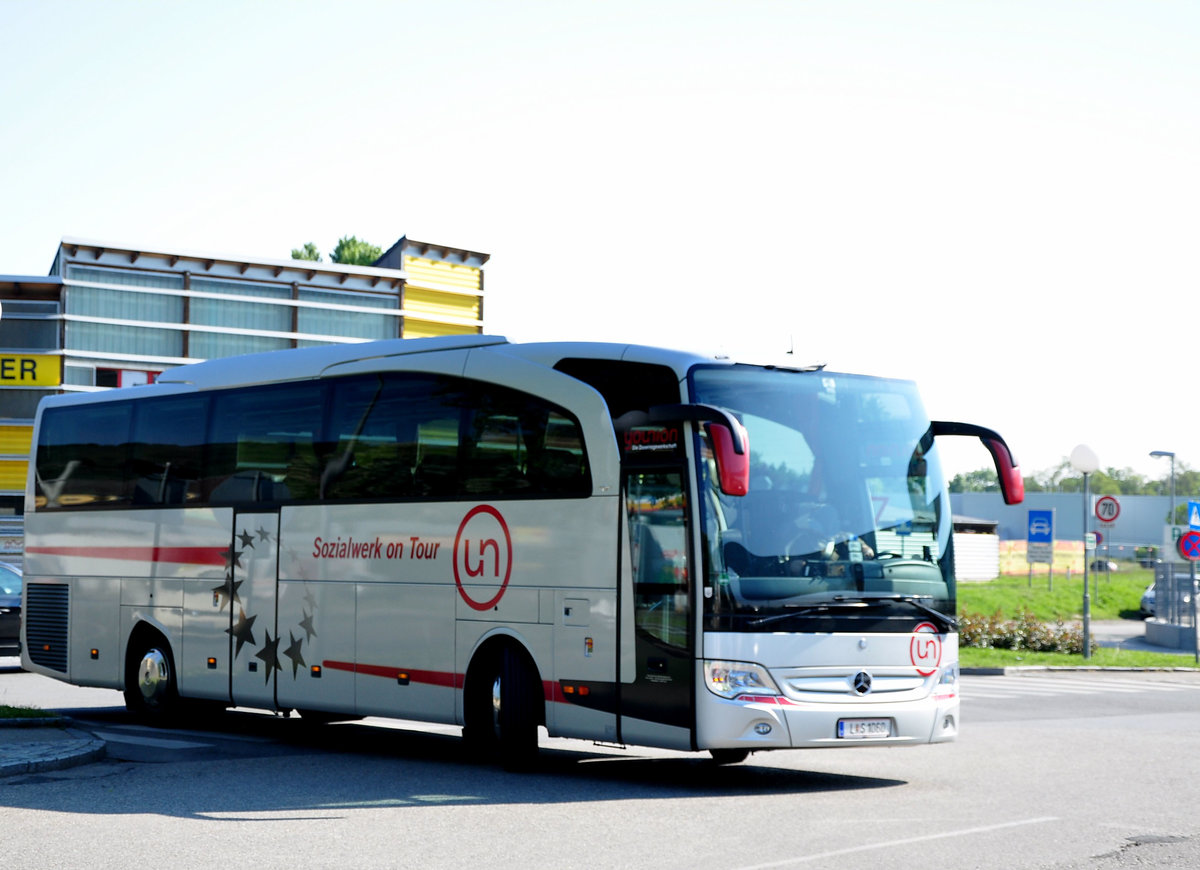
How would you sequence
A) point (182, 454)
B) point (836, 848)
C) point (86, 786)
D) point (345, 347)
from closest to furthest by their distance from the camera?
point (836, 848) < point (86, 786) < point (345, 347) < point (182, 454)

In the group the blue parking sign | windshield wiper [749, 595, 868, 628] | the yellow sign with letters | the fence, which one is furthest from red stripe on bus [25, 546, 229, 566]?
the fence

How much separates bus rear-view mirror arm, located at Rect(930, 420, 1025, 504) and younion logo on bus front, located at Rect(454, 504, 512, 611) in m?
3.74

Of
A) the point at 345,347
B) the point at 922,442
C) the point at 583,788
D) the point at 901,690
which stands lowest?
the point at 583,788

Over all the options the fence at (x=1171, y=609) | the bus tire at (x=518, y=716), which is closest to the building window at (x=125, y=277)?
the fence at (x=1171, y=609)

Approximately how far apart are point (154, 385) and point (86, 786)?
22.3ft

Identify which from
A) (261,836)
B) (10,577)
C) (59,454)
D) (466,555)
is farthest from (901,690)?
(10,577)

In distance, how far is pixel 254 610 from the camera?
15.2m

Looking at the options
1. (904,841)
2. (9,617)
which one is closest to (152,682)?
(9,617)

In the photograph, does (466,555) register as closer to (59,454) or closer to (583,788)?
(583,788)

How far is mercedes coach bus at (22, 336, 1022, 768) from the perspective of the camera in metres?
11.1

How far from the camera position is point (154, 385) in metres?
17.0

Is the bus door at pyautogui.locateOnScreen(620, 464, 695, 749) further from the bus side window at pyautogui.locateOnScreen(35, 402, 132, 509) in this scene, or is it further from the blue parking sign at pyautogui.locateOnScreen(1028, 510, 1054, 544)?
the blue parking sign at pyautogui.locateOnScreen(1028, 510, 1054, 544)

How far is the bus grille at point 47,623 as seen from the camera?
1752 centimetres

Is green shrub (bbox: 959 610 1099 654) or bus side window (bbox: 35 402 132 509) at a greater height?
bus side window (bbox: 35 402 132 509)
